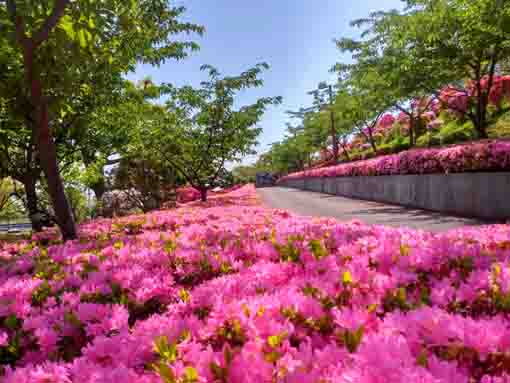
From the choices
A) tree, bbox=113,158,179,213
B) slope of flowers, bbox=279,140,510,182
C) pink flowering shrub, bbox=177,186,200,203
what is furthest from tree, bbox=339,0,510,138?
pink flowering shrub, bbox=177,186,200,203

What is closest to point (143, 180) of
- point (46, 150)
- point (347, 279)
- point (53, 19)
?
point (46, 150)

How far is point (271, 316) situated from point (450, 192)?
362 inches

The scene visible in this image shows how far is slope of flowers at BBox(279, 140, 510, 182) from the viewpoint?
7.39m

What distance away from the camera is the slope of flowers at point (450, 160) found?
7387 mm

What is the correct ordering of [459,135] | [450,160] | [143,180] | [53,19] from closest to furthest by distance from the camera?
[53,19] → [450,160] → [143,180] → [459,135]

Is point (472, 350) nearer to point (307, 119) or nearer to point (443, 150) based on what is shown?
point (443, 150)

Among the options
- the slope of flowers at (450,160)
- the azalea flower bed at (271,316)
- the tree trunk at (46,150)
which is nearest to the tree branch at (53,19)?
the tree trunk at (46,150)

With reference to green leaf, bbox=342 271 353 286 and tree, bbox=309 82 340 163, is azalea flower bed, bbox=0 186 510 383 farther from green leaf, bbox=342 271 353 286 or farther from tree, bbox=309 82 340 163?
tree, bbox=309 82 340 163

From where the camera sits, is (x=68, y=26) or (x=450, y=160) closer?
(x=68, y=26)

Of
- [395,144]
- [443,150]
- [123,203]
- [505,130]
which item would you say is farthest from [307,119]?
[443,150]

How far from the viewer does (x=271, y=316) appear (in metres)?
1.52

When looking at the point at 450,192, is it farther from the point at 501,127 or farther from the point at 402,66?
the point at 501,127

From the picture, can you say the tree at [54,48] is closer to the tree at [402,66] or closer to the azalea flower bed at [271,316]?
the azalea flower bed at [271,316]

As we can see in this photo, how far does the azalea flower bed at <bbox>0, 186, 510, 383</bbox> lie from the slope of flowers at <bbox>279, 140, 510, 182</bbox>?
5.77 metres
